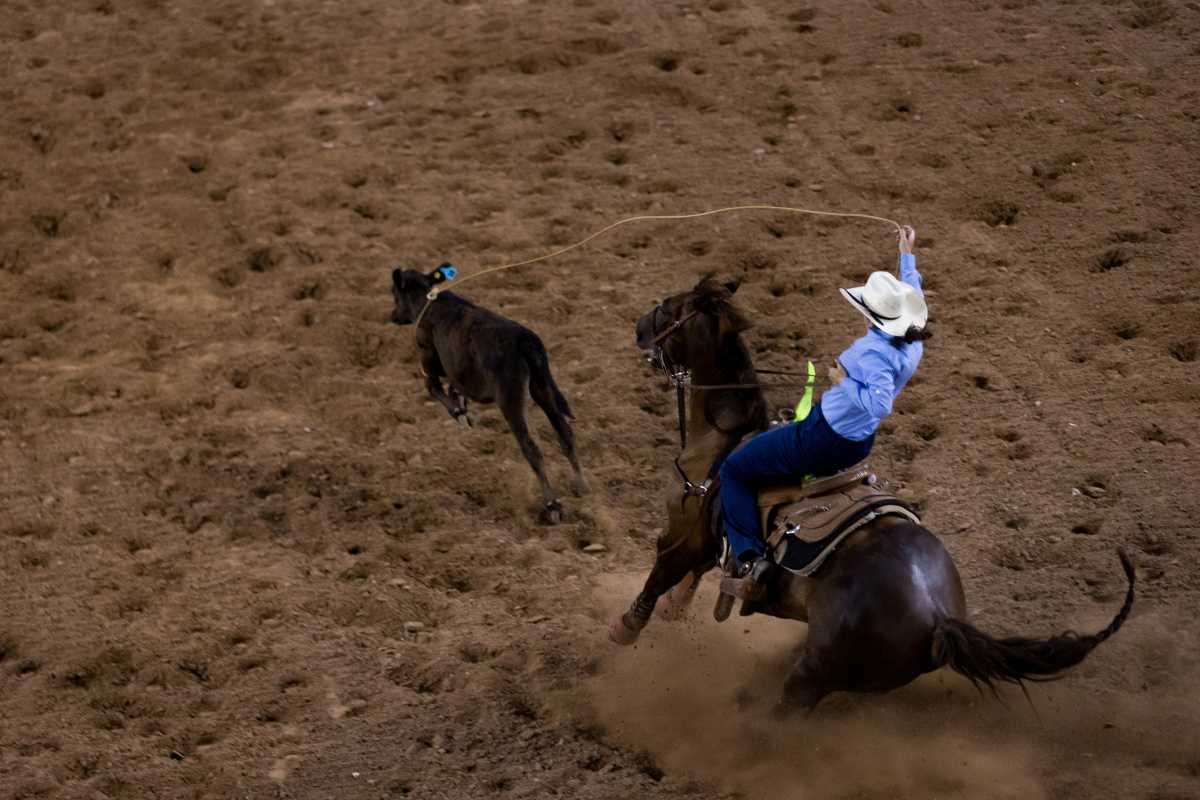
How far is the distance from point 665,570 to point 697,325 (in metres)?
1.28

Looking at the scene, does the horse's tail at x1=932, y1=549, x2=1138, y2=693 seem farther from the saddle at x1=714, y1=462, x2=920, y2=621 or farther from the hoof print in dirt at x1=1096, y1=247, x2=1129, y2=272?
the hoof print in dirt at x1=1096, y1=247, x2=1129, y2=272

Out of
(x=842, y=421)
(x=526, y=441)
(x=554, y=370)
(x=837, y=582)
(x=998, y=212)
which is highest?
(x=842, y=421)

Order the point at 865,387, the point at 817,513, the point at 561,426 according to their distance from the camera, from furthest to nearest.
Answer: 1. the point at 561,426
2. the point at 817,513
3. the point at 865,387

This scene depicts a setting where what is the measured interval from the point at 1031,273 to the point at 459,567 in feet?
16.9

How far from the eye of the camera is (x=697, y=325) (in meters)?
6.57

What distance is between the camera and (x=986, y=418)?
911 cm

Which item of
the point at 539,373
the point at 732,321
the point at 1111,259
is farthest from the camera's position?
the point at 1111,259

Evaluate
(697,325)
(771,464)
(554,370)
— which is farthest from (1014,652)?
(554,370)

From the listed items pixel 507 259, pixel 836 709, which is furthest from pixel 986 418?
pixel 507 259

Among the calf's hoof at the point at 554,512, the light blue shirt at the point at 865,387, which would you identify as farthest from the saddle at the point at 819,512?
the calf's hoof at the point at 554,512

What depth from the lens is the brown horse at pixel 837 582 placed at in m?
5.45

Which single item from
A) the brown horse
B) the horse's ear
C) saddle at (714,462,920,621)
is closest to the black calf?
the brown horse

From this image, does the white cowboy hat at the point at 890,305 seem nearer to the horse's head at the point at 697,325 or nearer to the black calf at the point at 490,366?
the horse's head at the point at 697,325

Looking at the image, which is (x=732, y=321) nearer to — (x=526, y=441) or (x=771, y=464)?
(x=771, y=464)
